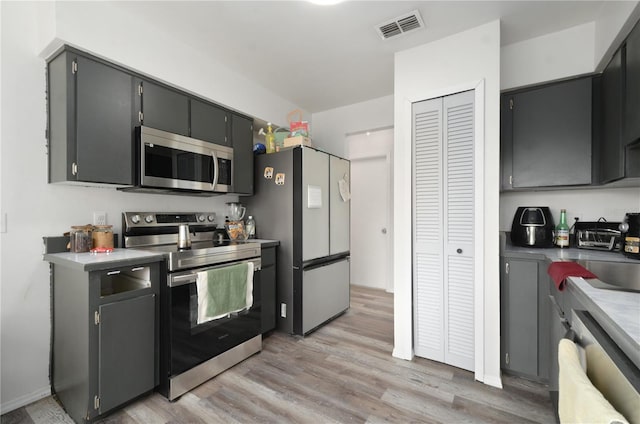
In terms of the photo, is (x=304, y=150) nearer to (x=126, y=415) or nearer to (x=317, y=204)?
(x=317, y=204)

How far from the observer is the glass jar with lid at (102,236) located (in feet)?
6.57

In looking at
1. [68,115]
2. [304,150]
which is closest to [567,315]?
[304,150]

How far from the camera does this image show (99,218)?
2.15 m

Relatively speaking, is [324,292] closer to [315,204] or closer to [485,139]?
[315,204]

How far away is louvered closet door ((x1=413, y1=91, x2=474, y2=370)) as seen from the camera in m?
2.17

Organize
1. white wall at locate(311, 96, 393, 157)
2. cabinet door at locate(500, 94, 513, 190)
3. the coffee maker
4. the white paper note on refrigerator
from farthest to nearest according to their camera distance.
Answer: white wall at locate(311, 96, 393, 157) < the white paper note on refrigerator < cabinet door at locate(500, 94, 513, 190) < the coffee maker

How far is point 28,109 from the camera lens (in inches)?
73.8

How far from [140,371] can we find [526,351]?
261 cm

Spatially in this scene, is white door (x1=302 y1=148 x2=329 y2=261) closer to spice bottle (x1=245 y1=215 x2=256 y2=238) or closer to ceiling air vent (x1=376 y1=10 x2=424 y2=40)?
spice bottle (x1=245 y1=215 x2=256 y2=238)

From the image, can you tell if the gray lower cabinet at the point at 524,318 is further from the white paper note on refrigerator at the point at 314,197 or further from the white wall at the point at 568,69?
the white paper note on refrigerator at the point at 314,197

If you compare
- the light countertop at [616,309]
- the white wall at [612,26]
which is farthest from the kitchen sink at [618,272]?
the white wall at [612,26]

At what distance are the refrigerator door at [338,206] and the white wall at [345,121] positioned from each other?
0.57 metres

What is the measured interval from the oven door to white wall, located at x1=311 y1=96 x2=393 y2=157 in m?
2.37

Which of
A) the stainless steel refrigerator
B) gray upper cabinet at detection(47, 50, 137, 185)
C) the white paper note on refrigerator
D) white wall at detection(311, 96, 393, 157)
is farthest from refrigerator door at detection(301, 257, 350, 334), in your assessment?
gray upper cabinet at detection(47, 50, 137, 185)
